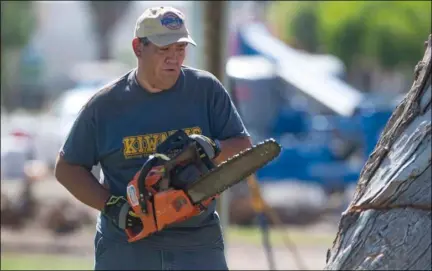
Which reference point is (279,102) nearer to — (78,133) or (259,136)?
(259,136)

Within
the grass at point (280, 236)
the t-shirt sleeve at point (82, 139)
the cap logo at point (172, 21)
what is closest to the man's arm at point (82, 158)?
the t-shirt sleeve at point (82, 139)

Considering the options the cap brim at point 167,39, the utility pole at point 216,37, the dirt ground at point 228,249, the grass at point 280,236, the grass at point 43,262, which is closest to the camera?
the cap brim at point 167,39

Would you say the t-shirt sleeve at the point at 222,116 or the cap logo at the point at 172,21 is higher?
the cap logo at the point at 172,21

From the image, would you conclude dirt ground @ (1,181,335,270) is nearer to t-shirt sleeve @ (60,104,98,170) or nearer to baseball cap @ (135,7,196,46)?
t-shirt sleeve @ (60,104,98,170)

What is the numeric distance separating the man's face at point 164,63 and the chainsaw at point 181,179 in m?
0.31

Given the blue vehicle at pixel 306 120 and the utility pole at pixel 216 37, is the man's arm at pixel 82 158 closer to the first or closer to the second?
the utility pole at pixel 216 37

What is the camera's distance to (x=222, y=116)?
16.3ft

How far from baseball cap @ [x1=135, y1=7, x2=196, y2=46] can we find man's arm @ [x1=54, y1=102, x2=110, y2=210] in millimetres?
401

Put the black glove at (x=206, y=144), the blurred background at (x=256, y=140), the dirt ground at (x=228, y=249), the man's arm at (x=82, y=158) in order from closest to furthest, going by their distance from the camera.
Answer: the black glove at (x=206, y=144), the man's arm at (x=82, y=158), the blurred background at (x=256, y=140), the dirt ground at (x=228, y=249)

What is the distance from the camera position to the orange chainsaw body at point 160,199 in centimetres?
445

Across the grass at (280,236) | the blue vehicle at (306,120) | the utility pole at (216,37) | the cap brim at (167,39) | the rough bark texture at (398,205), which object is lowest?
the rough bark texture at (398,205)

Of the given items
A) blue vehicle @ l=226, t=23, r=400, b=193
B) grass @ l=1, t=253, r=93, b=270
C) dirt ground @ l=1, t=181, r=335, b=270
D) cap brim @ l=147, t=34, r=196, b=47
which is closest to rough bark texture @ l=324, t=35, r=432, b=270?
cap brim @ l=147, t=34, r=196, b=47

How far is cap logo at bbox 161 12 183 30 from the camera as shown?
15.7 ft

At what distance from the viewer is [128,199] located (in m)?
4.61
